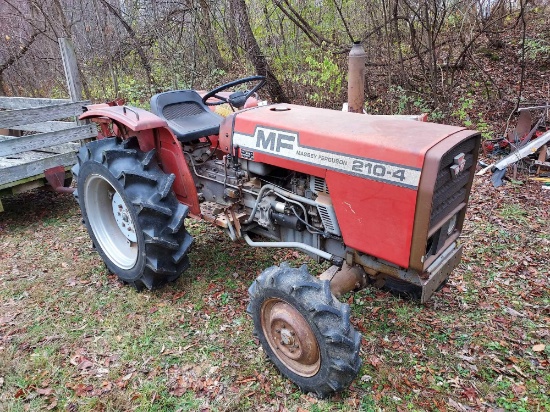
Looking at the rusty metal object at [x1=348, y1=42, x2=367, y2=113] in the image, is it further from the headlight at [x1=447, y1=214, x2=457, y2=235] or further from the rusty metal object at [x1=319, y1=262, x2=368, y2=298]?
the rusty metal object at [x1=319, y1=262, x2=368, y2=298]

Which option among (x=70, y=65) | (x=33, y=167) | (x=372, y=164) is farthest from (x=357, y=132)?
(x=70, y=65)

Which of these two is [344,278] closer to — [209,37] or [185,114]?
[185,114]

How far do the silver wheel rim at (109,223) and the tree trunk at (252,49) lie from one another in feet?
14.6

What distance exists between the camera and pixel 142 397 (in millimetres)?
2266

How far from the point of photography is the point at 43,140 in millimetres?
4363

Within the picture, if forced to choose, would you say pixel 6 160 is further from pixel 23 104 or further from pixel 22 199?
pixel 23 104

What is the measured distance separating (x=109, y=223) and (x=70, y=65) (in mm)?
2691

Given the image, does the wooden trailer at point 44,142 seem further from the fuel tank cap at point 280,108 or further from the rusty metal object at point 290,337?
the rusty metal object at point 290,337

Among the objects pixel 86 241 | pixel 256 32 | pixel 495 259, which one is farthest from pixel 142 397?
pixel 256 32

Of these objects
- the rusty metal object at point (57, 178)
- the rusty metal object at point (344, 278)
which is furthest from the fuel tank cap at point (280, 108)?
Answer: the rusty metal object at point (57, 178)

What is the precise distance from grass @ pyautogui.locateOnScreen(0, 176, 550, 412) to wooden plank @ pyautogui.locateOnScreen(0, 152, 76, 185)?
0.73 m

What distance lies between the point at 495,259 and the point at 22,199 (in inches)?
206

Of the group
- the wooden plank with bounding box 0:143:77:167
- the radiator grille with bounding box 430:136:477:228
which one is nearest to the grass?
the radiator grille with bounding box 430:136:477:228

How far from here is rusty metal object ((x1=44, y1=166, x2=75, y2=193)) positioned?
4.29m
